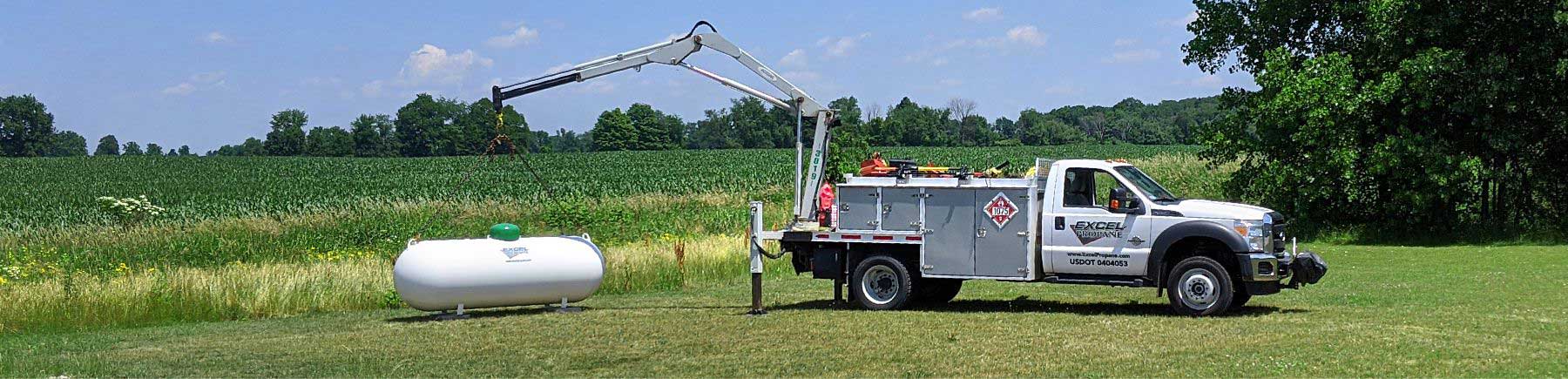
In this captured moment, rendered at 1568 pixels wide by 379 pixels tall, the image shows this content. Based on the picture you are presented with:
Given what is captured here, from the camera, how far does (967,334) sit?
15.1 meters

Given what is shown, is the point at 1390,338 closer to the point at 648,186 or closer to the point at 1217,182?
the point at 1217,182

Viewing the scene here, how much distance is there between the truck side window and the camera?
57.6ft

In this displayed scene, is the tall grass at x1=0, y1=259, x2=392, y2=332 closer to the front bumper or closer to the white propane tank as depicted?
the white propane tank

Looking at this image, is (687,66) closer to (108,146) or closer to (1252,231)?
(1252,231)

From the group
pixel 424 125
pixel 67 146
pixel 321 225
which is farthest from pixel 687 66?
pixel 67 146

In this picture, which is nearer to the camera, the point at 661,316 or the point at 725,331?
the point at 725,331

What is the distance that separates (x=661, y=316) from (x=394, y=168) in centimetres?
6946

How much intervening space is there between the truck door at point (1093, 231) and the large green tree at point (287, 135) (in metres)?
128

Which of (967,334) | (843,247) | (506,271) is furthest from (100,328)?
(967,334)

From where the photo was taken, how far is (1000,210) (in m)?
17.5

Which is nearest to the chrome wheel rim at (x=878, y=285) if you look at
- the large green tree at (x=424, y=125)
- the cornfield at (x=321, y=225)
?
the cornfield at (x=321, y=225)

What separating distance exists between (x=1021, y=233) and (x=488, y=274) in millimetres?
6600

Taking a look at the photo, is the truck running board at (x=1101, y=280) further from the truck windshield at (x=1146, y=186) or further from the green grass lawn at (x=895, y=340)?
the truck windshield at (x=1146, y=186)

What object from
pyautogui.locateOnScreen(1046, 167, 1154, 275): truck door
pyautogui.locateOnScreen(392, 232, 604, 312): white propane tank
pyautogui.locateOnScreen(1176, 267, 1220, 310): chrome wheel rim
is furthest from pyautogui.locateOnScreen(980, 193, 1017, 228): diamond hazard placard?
pyautogui.locateOnScreen(392, 232, 604, 312): white propane tank
